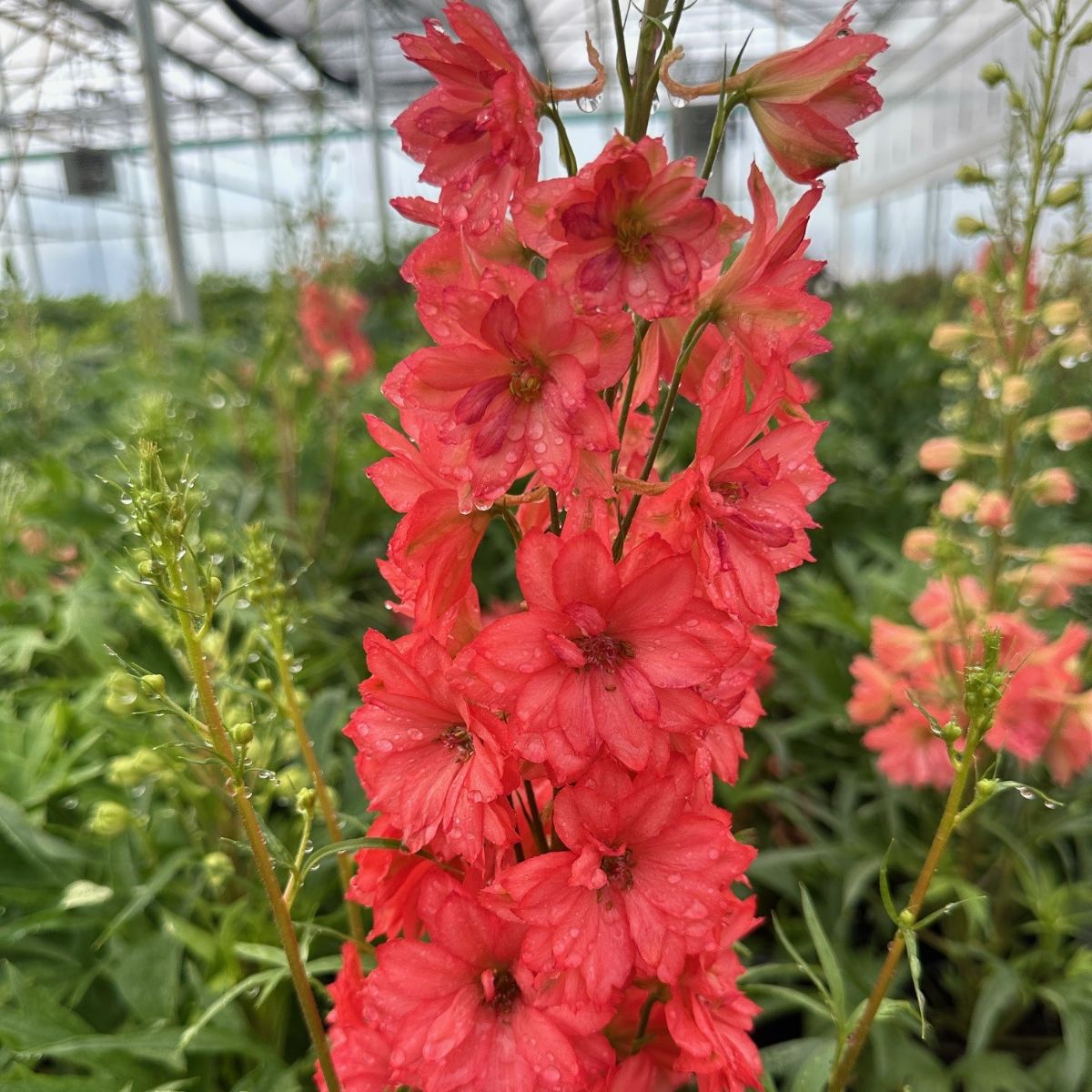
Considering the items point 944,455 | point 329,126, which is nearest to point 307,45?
point 329,126

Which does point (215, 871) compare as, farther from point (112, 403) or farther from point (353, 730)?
point (112, 403)

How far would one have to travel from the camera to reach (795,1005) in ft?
4.95

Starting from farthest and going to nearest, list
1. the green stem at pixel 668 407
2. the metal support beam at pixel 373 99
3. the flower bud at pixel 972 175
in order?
the metal support beam at pixel 373 99 < the flower bud at pixel 972 175 < the green stem at pixel 668 407

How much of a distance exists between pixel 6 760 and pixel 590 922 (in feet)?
3.84

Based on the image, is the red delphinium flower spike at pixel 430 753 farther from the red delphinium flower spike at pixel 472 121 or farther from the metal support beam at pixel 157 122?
the metal support beam at pixel 157 122

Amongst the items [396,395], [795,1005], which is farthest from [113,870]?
[795,1005]

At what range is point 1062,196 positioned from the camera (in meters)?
1.41

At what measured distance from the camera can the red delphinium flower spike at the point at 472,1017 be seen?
0.66 m

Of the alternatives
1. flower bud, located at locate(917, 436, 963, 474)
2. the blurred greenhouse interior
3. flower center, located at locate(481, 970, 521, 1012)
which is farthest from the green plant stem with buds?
the blurred greenhouse interior

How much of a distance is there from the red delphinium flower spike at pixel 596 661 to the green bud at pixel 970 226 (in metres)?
1.31

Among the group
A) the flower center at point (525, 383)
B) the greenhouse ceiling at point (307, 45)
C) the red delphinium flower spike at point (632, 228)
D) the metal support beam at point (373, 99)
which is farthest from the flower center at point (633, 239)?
the greenhouse ceiling at point (307, 45)

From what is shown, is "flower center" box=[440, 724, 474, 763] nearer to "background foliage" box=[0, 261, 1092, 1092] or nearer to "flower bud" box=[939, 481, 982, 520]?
"background foliage" box=[0, 261, 1092, 1092]

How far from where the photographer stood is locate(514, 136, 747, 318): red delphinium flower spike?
1.88 feet

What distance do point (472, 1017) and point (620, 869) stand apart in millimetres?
167
